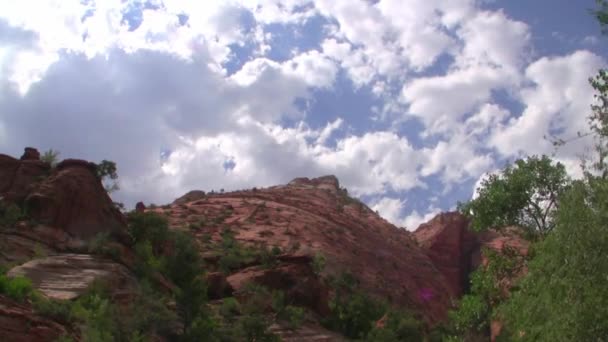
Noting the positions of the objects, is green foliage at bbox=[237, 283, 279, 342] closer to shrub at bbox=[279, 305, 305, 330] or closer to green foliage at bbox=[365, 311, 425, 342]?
shrub at bbox=[279, 305, 305, 330]

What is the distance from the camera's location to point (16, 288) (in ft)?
74.3

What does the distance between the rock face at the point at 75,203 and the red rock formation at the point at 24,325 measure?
1343 cm

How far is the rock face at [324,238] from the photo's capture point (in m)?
51.7

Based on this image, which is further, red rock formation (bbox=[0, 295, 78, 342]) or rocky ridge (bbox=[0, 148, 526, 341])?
rocky ridge (bbox=[0, 148, 526, 341])

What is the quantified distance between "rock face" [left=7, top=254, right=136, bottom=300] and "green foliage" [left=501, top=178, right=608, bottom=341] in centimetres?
1923

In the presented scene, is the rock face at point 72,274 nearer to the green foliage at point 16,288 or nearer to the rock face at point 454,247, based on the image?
the green foliage at point 16,288

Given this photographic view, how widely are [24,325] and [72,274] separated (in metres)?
8.57

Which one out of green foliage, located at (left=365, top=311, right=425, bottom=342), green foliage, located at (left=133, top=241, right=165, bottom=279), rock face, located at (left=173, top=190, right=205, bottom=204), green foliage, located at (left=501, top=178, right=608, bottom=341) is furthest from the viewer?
rock face, located at (left=173, top=190, right=205, bottom=204)

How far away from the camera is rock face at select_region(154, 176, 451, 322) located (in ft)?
170

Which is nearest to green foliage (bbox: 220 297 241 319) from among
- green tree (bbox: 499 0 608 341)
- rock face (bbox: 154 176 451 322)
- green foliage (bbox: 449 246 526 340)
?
rock face (bbox: 154 176 451 322)

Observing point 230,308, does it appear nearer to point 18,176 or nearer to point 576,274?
point 18,176

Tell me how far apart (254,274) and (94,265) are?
1307cm

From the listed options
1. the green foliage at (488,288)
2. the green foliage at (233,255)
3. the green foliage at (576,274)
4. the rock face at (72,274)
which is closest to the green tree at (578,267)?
the green foliage at (576,274)

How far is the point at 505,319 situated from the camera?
15.0 meters
